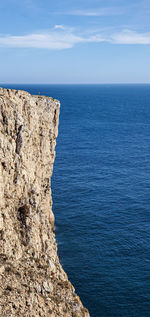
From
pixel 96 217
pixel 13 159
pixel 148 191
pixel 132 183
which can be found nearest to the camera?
pixel 13 159

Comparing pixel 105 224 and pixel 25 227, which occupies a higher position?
pixel 25 227

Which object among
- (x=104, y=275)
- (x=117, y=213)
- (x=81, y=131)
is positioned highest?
(x=81, y=131)

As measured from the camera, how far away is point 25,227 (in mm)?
38906

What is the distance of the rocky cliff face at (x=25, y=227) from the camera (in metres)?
33.8

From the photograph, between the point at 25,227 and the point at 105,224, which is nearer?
the point at 25,227

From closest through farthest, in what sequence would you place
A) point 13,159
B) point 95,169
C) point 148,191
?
point 13,159, point 148,191, point 95,169

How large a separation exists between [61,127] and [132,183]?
88249 millimetres

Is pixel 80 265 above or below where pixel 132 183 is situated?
below

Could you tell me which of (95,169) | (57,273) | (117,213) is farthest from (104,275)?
(95,169)

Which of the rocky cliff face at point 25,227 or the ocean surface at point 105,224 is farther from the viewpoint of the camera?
the ocean surface at point 105,224

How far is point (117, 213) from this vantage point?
7612cm

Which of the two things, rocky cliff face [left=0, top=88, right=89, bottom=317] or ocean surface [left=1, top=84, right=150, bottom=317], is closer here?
rocky cliff face [left=0, top=88, right=89, bottom=317]

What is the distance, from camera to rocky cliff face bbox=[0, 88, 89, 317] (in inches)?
1331

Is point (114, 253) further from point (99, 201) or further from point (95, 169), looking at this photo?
point (95, 169)
